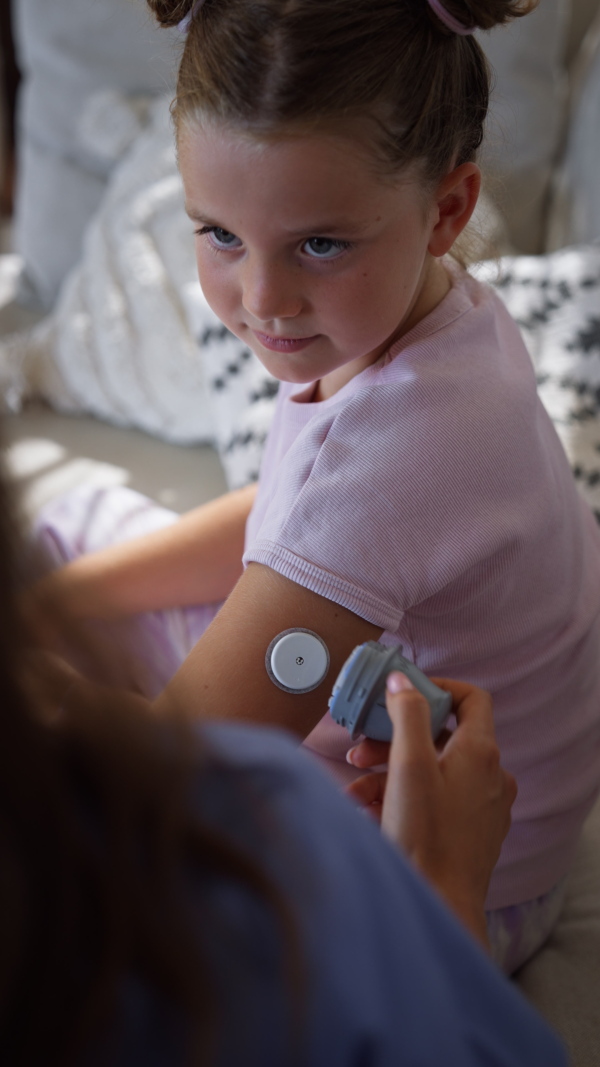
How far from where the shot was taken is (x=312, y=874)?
0.38 meters

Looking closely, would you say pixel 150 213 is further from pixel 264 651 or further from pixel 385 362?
pixel 264 651

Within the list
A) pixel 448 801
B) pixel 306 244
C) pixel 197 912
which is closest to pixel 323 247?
pixel 306 244

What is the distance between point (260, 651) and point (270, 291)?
30 centimetres

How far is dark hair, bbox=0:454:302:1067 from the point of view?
1.09 feet

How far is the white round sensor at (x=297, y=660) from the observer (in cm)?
72

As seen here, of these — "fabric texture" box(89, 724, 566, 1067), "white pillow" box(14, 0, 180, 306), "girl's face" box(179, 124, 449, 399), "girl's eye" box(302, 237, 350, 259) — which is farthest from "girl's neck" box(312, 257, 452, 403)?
"white pillow" box(14, 0, 180, 306)

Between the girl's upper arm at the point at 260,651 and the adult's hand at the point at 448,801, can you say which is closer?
the adult's hand at the point at 448,801

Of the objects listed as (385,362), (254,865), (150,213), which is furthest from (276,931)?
(150,213)

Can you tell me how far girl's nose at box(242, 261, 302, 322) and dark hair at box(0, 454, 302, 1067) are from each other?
453 millimetres

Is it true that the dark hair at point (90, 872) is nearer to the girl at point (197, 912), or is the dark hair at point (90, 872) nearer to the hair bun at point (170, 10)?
the girl at point (197, 912)

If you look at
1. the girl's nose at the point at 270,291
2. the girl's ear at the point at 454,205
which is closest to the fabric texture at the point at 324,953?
the girl's nose at the point at 270,291

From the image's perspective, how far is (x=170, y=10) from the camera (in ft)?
2.58

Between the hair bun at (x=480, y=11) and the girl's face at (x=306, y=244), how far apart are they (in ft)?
0.42

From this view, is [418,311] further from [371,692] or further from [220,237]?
[371,692]
